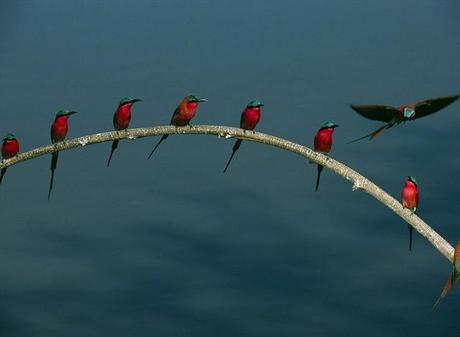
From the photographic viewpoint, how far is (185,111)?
51.6ft

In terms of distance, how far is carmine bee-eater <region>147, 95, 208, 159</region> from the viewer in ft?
50.3

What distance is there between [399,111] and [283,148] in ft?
6.43

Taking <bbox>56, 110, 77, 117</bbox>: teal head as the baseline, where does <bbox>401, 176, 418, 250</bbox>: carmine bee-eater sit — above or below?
below

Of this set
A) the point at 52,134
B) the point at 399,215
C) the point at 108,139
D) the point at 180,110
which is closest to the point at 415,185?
the point at 399,215

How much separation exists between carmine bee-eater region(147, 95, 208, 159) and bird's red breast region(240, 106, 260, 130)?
2.93 ft

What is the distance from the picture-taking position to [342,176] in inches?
561

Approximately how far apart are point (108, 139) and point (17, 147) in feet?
6.50

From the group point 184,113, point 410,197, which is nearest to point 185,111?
point 184,113

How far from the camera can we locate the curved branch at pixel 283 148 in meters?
13.7

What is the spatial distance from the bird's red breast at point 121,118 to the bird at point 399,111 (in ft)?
13.8

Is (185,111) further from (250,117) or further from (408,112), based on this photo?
(408,112)

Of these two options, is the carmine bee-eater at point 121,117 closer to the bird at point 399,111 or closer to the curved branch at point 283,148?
the curved branch at point 283,148

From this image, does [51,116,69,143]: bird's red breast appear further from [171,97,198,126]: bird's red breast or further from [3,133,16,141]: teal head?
[171,97,198,126]: bird's red breast

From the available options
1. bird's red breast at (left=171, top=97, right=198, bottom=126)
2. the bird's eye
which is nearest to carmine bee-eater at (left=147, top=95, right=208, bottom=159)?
bird's red breast at (left=171, top=97, right=198, bottom=126)
